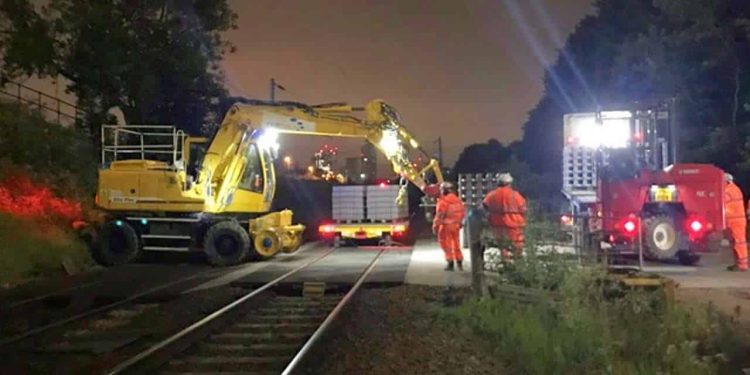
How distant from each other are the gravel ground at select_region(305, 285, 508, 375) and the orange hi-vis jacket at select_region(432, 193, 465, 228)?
13.7 feet

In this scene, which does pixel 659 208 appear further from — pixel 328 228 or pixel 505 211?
pixel 328 228

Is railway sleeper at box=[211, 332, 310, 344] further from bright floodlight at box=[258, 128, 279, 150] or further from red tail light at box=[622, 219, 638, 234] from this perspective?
bright floodlight at box=[258, 128, 279, 150]

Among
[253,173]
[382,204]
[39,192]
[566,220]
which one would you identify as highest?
[253,173]

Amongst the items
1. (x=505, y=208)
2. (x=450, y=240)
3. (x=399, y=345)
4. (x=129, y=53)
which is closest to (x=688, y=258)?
(x=450, y=240)

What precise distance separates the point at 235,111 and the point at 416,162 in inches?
184

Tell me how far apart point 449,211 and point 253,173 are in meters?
7.40

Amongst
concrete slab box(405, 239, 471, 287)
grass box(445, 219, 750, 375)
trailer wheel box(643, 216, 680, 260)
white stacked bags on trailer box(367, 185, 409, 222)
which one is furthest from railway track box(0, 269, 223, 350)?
trailer wheel box(643, 216, 680, 260)

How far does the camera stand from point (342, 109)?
24484 mm

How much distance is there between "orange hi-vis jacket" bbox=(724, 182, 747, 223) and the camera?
19.5m

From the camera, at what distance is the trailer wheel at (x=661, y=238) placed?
20.5 m

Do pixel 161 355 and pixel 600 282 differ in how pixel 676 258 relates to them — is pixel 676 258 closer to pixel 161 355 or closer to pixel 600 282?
pixel 600 282

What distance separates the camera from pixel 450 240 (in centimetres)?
2002

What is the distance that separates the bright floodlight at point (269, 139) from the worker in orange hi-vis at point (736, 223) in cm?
1082

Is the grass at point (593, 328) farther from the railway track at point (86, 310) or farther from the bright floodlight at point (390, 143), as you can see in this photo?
the bright floodlight at point (390, 143)
